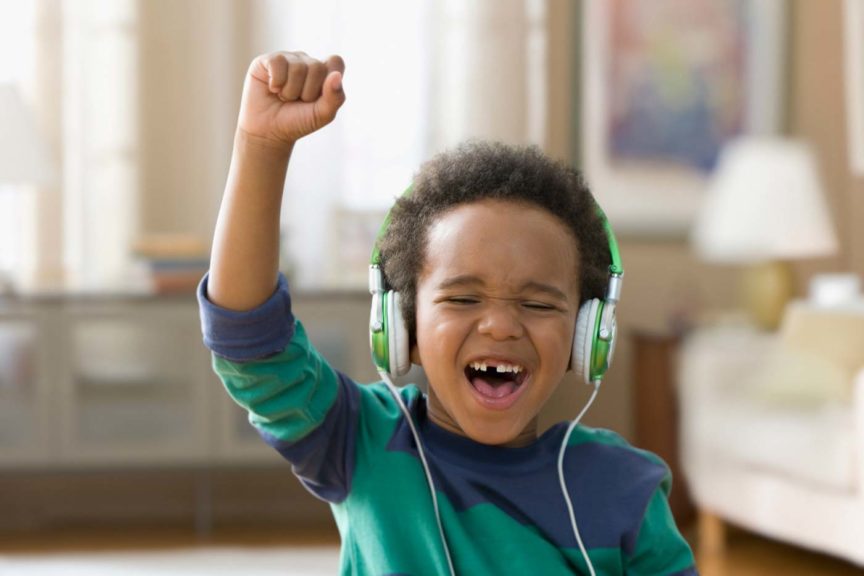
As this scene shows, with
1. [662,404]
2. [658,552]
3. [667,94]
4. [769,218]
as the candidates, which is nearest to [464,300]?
[658,552]

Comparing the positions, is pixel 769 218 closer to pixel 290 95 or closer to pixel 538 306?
pixel 538 306

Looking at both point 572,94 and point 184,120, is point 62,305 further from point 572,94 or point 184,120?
point 572,94

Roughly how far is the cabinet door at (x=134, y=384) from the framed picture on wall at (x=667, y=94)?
142 centimetres

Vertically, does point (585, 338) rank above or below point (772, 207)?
below

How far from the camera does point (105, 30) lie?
3.84 metres

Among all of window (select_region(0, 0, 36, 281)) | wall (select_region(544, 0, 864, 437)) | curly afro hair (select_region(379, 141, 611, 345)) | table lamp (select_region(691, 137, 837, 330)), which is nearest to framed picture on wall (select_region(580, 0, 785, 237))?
wall (select_region(544, 0, 864, 437))

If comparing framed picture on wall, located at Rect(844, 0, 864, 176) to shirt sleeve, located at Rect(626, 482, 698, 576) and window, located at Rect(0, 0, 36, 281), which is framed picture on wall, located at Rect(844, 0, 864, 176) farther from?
shirt sleeve, located at Rect(626, 482, 698, 576)

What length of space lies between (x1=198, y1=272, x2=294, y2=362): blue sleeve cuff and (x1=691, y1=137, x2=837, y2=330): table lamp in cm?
310

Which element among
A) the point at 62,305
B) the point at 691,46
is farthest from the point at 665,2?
the point at 62,305

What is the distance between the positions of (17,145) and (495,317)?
233 centimetres

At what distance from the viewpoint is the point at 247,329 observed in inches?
36.4

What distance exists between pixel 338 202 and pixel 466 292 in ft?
9.94

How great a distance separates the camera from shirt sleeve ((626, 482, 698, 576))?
99 centimetres

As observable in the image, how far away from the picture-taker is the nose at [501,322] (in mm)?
948
